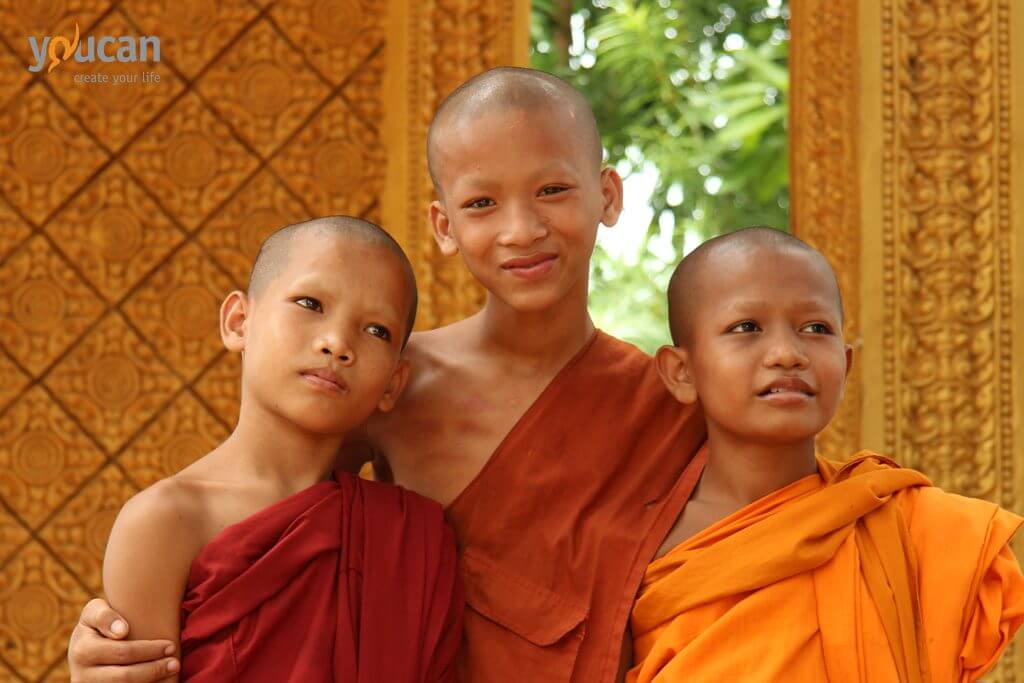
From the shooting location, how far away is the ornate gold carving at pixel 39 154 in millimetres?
4039

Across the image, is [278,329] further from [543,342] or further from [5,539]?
[5,539]

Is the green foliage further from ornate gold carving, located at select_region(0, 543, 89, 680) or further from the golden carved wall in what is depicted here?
ornate gold carving, located at select_region(0, 543, 89, 680)

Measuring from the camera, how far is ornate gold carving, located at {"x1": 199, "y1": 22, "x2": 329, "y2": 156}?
4.09m

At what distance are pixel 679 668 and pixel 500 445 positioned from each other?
53 cm

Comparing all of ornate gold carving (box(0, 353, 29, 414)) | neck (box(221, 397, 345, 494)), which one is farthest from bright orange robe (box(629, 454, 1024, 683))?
ornate gold carving (box(0, 353, 29, 414))

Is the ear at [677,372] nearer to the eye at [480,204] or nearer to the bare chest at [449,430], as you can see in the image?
the bare chest at [449,430]

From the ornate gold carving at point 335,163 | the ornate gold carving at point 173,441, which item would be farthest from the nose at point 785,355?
the ornate gold carving at point 173,441

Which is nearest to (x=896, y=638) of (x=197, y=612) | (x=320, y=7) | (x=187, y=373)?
(x=197, y=612)

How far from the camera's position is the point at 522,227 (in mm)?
2311

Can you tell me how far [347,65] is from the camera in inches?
162

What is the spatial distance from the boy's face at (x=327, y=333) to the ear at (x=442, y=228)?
0.62 feet

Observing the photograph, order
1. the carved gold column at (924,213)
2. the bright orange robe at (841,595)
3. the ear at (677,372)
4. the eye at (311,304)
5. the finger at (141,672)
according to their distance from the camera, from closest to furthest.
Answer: the finger at (141,672) < the bright orange robe at (841,595) < the eye at (311,304) < the ear at (677,372) < the carved gold column at (924,213)

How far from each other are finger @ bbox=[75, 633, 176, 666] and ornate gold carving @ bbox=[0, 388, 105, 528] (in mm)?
2069

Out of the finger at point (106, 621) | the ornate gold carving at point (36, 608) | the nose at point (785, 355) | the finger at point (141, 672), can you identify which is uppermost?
the nose at point (785, 355)
